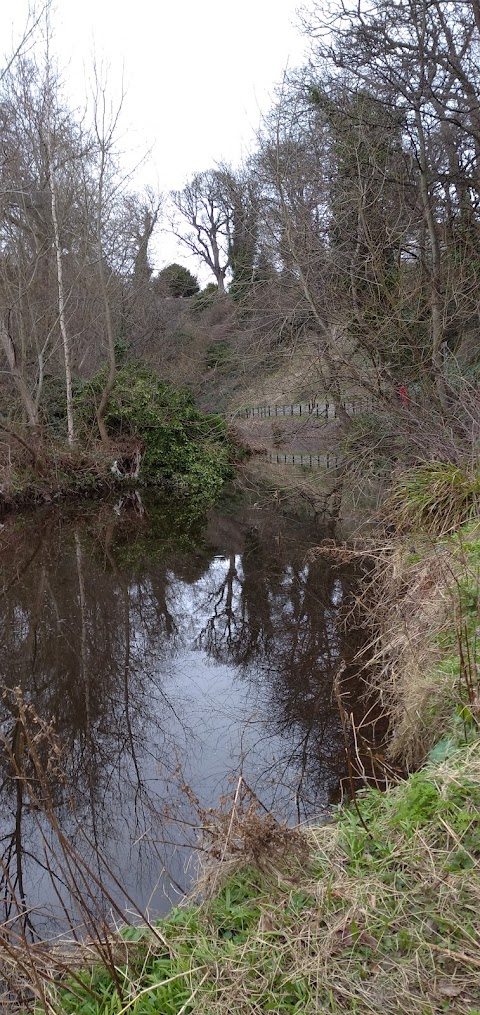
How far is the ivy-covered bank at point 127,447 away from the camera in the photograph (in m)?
14.7

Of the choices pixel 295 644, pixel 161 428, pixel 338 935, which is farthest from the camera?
pixel 161 428

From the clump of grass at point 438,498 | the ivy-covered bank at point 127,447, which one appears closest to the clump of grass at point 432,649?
the clump of grass at point 438,498

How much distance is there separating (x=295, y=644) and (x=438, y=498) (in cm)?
207

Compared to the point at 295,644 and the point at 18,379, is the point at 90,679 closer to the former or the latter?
the point at 295,644

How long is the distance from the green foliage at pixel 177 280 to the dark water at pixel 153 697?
22.4 meters

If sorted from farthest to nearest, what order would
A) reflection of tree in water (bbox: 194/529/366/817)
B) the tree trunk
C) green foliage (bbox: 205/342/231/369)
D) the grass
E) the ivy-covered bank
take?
green foliage (bbox: 205/342/231/369)
the ivy-covered bank
the tree trunk
reflection of tree in water (bbox: 194/529/366/817)
the grass

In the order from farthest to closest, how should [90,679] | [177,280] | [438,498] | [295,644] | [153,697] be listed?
[177,280], [295,644], [438,498], [90,679], [153,697]

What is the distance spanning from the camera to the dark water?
12.5 feet

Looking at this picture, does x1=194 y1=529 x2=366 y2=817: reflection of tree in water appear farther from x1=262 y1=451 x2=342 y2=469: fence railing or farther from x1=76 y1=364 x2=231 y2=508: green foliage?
x1=76 y1=364 x2=231 y2=508: green foliage

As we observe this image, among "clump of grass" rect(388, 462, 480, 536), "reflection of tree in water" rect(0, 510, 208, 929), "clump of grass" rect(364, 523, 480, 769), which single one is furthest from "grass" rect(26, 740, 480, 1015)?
"clump of grass" rect(388, 462, 480, 536)

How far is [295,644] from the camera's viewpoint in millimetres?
6836

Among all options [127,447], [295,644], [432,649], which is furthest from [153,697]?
[127,447]

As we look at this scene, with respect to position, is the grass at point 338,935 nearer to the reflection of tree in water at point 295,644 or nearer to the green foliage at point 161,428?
the reflection of tree in water at point 295,644

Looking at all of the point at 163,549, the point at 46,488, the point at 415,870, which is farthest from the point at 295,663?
the point at 46,488
